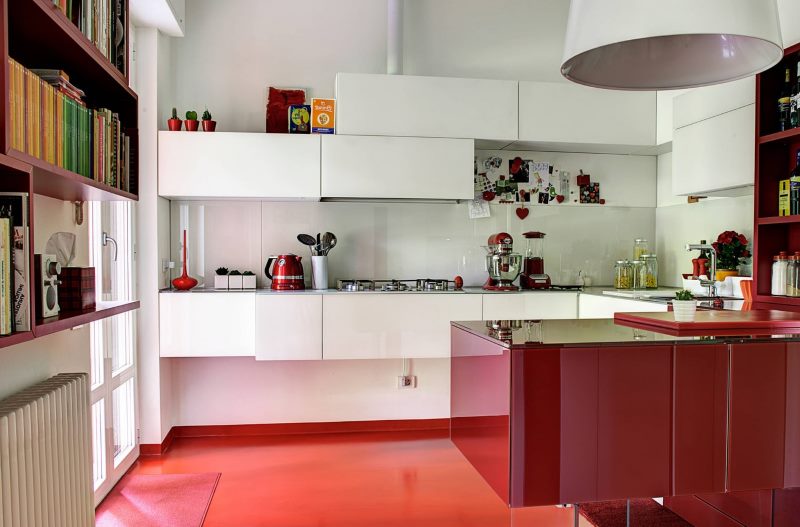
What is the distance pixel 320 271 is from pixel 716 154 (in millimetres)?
2346

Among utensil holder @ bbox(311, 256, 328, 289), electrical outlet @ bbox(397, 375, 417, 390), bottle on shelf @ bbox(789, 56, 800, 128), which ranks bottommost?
electrical outlet @ bbox(397, 375, 417, 390)

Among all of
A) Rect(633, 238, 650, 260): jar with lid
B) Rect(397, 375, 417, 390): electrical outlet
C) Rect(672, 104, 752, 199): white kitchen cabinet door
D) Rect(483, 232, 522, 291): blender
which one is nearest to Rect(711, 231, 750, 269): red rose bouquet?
Rect(672, 104, 752, 199): white kitchen cabinet door

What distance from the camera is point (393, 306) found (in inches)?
145

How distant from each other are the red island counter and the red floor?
93cm

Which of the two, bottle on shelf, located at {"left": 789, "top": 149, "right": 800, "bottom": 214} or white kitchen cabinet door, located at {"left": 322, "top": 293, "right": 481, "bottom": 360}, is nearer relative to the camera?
bottle on shelf, located at {"left": 789, "top": 149, "right": 800, "bottom": 214}

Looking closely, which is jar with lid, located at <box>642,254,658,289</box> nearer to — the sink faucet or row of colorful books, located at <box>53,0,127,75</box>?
the sink faucet

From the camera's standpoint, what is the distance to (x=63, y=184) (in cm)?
183

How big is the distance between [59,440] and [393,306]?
2034 mm

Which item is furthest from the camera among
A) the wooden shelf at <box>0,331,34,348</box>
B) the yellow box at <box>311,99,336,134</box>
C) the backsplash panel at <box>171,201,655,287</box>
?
the backsplash panel at <box>171,201,655,287</box>

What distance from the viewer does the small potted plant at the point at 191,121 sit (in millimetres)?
3612

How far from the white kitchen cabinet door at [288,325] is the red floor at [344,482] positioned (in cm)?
62

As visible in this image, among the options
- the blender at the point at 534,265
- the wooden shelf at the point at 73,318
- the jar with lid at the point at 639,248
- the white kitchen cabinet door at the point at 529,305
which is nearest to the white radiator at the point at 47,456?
the wooden shelf at the point at 73,318

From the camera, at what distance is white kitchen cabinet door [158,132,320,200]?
3564mm

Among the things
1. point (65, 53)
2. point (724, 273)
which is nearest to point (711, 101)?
point (724, 273)
